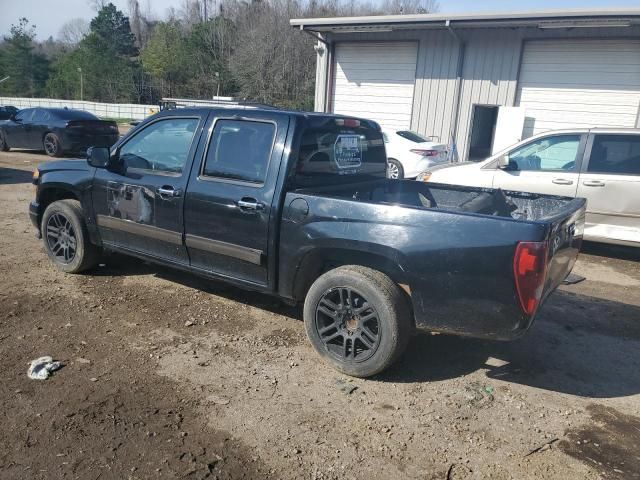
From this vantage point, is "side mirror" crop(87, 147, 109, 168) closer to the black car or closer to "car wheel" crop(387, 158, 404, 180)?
"car wheel" crop(387, 158, 404, 180)

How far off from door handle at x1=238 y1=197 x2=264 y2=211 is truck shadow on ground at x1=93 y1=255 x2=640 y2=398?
48.3 inches

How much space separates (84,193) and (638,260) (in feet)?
23.3

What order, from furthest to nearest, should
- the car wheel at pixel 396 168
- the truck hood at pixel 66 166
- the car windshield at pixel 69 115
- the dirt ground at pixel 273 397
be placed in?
the car windshield at pixel 69 115, the car wheel at pixel 396 168, the truck hood at pixel 66 166, the dirt ground at pixel 273 397

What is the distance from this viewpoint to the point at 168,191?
14.6 feet

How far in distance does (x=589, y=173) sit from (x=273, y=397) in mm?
5610

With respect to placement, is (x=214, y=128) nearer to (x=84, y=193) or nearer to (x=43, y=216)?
(x=84, y=193)

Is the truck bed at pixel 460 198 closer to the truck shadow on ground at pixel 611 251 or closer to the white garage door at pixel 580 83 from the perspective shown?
the truck shadow on ground at pixel 611 251

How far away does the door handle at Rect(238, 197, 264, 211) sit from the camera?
155 inches

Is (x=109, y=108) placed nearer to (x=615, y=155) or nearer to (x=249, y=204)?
(x=615, y=155)

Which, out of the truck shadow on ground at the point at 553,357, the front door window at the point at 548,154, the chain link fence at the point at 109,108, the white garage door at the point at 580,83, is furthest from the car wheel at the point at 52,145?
the chain link fence at the point at 109,108

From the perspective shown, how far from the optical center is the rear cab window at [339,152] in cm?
405

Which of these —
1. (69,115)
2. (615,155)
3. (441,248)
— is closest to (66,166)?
(441,248)

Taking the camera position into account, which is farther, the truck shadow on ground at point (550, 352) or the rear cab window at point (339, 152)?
the rear cab window at point (339, 152)

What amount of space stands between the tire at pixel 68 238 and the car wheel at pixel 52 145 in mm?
11192
